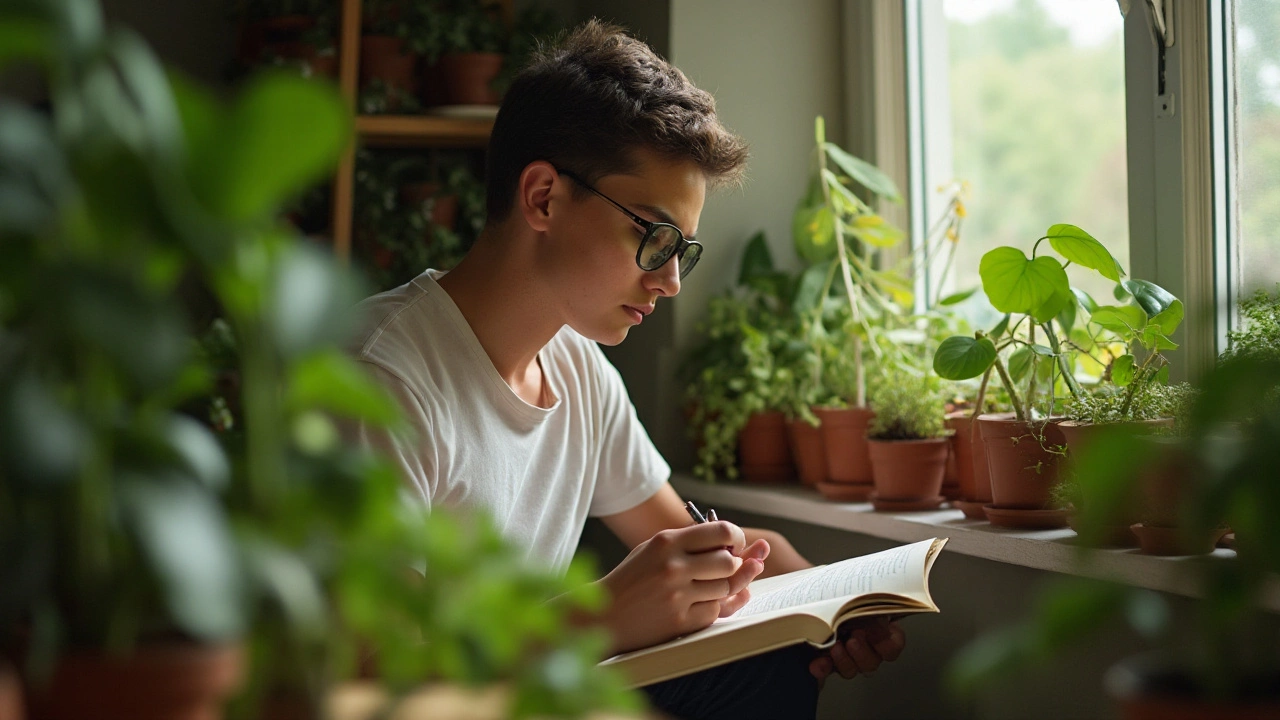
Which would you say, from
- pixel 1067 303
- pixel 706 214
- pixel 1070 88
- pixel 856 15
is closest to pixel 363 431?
pixel 1067 303

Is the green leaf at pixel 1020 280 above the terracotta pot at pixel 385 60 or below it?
below

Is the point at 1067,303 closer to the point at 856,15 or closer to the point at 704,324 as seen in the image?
the point at 704,324

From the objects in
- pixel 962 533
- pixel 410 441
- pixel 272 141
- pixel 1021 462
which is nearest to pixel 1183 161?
pixel 1021 462

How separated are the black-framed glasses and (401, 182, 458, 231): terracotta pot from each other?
3.06 feet

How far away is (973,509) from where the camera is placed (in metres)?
1.59

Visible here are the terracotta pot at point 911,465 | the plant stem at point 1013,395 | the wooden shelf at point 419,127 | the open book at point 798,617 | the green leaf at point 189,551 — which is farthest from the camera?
the wooden shelf at point 419,127

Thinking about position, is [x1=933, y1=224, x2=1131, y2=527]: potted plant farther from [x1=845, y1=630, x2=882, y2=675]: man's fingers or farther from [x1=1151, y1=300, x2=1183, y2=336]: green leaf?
[x1=845, y1=630, x2=882, y2=675]: man's fingers

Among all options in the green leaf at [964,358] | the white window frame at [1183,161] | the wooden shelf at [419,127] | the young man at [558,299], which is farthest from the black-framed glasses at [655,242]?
the wooden shelf at [419,127]

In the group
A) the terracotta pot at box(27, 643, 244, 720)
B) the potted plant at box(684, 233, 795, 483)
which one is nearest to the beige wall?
the potted plant at box(684, 233, 795, 483)

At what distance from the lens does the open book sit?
1076 mm

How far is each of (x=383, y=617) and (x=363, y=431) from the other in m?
Result: 0.81

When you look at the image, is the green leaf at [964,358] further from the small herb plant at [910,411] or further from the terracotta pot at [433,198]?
the terracotta pot at [433,198]

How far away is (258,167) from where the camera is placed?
0.43m

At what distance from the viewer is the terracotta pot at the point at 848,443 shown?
71.2 inches
